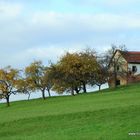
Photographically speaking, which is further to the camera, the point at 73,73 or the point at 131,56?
the point at 131,56

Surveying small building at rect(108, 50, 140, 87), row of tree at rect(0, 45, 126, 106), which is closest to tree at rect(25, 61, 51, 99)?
row of tree at rect(0, 45, 126, 106)

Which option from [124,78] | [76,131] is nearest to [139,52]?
[124,78]

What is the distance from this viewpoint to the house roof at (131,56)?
400 ft

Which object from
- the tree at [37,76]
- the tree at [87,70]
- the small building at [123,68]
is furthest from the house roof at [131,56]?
the tree at [37,76]

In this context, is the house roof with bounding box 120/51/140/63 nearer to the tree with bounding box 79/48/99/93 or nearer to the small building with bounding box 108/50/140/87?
the small building with bounding box 108/50/140/87

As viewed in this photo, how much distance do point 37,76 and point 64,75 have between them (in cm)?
682

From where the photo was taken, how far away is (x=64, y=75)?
366 feet

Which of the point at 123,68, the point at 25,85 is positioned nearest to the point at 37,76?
the point at 25,85

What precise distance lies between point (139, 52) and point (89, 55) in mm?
14749

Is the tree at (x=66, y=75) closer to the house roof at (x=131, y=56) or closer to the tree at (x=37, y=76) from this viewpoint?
the tree at (x=37, y=76)

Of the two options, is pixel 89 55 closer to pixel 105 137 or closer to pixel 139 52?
pixel 139 52

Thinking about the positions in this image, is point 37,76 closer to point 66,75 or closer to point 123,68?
point 66,75

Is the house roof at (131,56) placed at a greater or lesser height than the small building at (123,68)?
greater

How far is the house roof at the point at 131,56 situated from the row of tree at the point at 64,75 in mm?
6412
